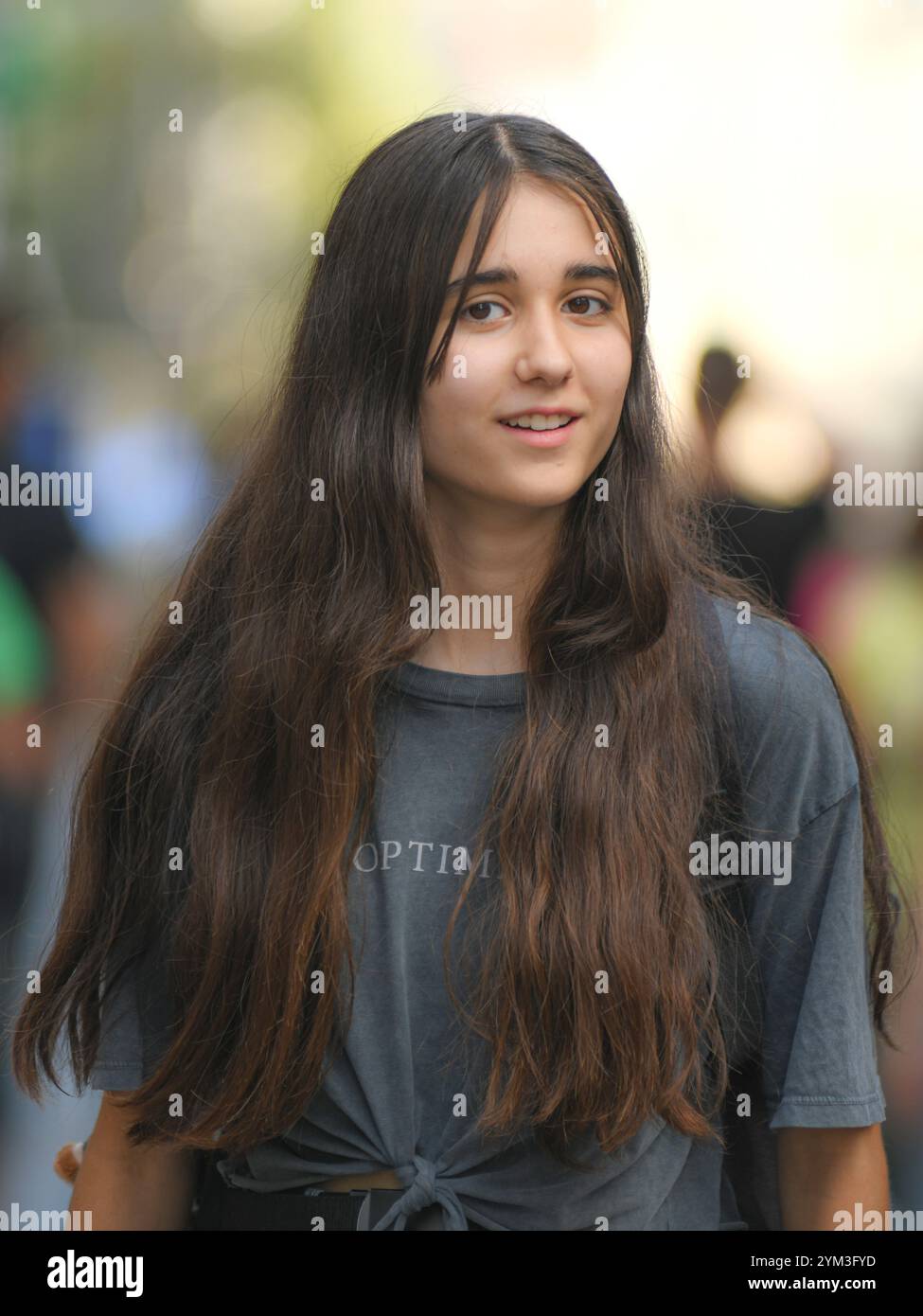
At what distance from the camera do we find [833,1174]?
153cm

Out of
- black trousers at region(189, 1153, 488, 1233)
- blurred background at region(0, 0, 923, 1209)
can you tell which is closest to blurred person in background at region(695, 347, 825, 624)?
blurred background at region(0, 0, 923, 1209)

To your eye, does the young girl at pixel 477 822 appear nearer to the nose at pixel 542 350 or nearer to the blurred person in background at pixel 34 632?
the nose at pixel 542 350

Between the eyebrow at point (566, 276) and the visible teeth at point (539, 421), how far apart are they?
144 millimetres

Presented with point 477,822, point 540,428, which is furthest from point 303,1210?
point 540,428

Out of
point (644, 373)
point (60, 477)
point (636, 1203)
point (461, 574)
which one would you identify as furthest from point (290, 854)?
point (60, 477)

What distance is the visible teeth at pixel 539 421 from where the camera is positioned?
1461 mm

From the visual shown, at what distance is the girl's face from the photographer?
1443mm

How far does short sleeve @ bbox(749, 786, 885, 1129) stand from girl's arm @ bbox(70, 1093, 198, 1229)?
72 cm

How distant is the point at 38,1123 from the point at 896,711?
160 centimetres

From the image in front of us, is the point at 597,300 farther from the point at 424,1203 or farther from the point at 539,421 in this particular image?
the point at 424,1203

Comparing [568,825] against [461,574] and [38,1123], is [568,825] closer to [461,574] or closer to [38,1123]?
[461,574]

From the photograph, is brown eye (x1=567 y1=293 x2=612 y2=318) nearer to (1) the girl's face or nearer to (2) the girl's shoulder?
(1) the girl's face

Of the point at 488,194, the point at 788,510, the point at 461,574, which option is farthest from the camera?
the point at 788,510

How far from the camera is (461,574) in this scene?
1594 millimetres
